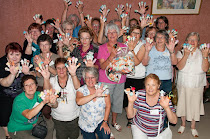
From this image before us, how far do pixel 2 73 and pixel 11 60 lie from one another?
0.67 ft

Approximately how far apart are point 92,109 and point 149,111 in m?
0.65

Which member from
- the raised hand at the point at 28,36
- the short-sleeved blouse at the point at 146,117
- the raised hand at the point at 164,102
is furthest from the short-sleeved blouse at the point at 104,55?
the raised hand at the point at 28,36

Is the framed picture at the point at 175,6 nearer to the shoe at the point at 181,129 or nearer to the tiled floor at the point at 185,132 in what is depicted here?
the tiled floor at the point at 185,132

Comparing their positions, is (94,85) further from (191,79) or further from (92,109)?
(191,79)

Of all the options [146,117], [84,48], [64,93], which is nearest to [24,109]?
[64,93]

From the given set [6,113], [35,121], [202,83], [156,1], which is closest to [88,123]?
[35,121]

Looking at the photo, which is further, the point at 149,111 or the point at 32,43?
the point at 32,43

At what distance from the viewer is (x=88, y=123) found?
219cm

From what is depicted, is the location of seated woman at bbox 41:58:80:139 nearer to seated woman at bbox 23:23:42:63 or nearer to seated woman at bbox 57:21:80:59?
seated woman at bbox 57:21:80:59

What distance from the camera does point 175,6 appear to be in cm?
423

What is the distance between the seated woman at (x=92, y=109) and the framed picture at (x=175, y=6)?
2.79 metres

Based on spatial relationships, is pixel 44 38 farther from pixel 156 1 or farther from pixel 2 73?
pixel 156 1

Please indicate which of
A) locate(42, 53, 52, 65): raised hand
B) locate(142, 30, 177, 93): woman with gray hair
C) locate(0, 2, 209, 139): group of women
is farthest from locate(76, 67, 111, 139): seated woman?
locate(142, 30, 177, 93): woman with gray hair

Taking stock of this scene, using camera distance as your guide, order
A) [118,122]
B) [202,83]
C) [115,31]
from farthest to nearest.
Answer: [118,122] < [202,83] < [115,31]
